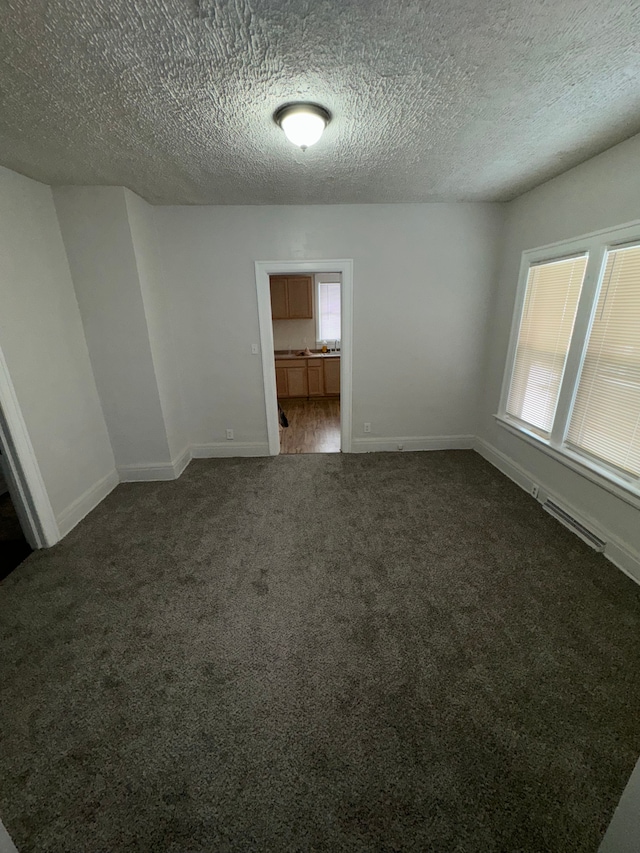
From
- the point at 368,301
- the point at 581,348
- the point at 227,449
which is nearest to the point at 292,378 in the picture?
the point at 227,449

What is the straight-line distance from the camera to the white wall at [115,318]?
2592 mm

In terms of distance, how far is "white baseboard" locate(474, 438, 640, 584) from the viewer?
1993 millimetres

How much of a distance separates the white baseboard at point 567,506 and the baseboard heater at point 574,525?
2cm

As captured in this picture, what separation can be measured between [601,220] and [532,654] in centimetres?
263

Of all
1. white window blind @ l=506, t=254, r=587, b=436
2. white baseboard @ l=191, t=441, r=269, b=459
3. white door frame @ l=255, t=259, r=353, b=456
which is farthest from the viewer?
white baseboard @ l=191, t=441, r=269, b=459

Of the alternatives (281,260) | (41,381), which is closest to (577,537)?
(281,260)

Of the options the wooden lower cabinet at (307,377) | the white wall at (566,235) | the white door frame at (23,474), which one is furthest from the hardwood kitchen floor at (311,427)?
the white door frame at (23,474)

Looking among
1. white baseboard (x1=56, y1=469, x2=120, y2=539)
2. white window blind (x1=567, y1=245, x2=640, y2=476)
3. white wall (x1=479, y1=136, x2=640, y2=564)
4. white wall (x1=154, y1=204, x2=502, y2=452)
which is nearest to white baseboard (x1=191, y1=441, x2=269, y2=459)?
white wall (x1=154, y1=204, x2=502, y2=452)

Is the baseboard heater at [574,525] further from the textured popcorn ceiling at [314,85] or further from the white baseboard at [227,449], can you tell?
the white baseboard at [227,449]

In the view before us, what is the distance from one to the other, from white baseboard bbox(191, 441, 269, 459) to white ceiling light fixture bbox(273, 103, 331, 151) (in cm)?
273

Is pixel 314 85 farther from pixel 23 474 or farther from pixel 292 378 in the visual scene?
pixel 292 378

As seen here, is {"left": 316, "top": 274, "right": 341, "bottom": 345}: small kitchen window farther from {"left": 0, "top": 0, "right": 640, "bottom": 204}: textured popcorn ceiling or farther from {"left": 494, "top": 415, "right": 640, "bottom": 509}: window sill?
{"left": 494, "top": 415, "right": 640, "bottom": 509}: window sill

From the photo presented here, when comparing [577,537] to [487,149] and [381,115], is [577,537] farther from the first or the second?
[381,115]

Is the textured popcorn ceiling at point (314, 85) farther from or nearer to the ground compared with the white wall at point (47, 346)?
farther from the ground
